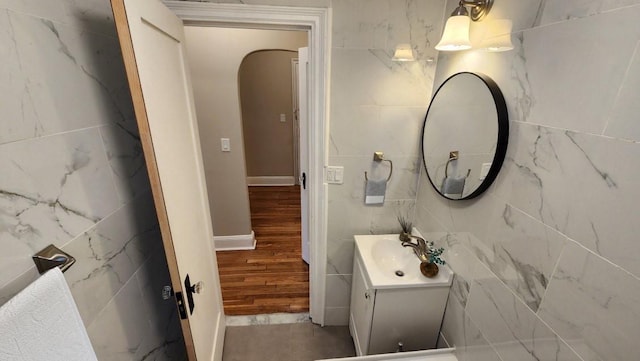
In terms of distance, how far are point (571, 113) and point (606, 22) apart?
0.23 metres

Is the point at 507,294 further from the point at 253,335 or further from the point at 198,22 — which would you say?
the point at 198,22

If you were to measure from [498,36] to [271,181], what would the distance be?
3959 mm

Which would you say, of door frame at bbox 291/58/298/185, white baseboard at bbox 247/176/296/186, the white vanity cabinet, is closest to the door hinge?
the white vanity cabinet

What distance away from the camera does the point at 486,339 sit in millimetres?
1082

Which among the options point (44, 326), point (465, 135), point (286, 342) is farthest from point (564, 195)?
point (286, 342)

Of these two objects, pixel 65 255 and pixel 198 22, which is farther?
pixel 198 22

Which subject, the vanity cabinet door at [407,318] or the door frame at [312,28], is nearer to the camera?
the door frame at [312,28]

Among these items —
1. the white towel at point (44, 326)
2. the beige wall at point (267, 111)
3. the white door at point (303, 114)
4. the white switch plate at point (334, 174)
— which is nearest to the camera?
the white towel at point (44, 326)

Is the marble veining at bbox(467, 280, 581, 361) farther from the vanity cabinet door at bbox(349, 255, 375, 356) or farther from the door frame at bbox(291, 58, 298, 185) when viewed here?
the door frame at bbox(291, 58, 298, 185)

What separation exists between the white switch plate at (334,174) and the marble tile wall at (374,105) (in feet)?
0.10

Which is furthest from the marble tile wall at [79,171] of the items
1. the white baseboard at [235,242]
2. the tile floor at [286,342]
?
the white baseboard at [235,242]

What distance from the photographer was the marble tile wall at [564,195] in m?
0.62

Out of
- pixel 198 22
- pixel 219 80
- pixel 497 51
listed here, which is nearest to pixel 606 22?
pixel 497 51

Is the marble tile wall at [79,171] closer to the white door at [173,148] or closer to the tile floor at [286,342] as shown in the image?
the white door at [173,148]
